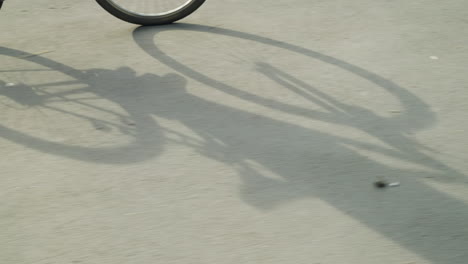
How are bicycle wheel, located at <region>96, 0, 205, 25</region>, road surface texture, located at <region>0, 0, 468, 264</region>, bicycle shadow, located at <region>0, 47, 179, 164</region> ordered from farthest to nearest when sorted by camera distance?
bicycle wheel, located at <region>96, 0, 205, 25</region>, bicycle shadow, located at <region>0, 47, 179, 164</region>, road surface texture, located at <region>0, 0, 468, 264</region>

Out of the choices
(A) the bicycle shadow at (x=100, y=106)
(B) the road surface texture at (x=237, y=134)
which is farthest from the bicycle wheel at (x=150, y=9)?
(A) the bicycle shadow at (x=100, y=106)

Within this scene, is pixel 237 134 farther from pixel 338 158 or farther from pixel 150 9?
pixel 150 9

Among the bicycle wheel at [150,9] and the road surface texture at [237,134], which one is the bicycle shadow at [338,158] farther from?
the bicycle wheel at [150,9]

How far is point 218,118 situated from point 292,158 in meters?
0.63

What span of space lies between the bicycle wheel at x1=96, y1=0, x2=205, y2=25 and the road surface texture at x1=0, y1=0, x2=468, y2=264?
0.10 meters

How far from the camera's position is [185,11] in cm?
538

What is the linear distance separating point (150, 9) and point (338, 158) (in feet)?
7.68

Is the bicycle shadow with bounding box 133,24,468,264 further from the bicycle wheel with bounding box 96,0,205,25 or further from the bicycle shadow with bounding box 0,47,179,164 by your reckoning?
the bicycle wheel with bounding box 96,0,205,25

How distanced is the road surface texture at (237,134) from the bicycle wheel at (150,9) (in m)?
0.10

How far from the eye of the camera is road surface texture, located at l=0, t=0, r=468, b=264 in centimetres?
341

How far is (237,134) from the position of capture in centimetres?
417

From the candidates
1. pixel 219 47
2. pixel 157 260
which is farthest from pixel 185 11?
pixel 157 260

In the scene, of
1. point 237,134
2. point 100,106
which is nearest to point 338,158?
point 237,134

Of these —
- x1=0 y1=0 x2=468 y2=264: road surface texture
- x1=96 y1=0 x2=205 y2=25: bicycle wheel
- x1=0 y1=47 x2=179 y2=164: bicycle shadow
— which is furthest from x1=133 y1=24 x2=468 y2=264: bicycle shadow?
x1=96 y1=0 x2=205 y2=25: bicycle wheel
